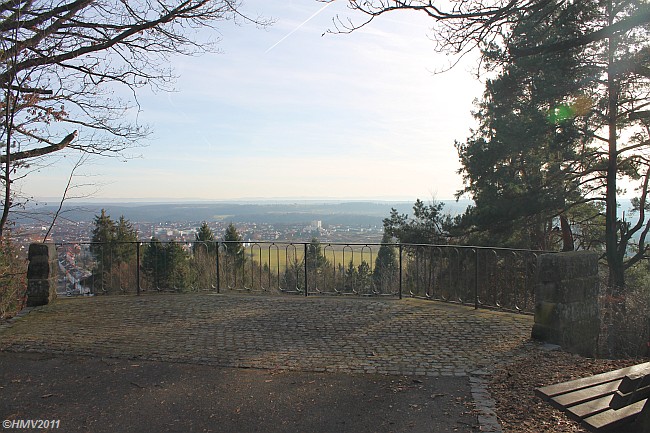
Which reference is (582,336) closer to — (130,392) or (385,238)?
(130,392)

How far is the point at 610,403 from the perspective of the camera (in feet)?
9.86

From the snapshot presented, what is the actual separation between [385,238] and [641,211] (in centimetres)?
1006

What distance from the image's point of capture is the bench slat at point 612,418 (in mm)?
2916

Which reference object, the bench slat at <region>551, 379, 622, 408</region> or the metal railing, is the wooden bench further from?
the metal railing

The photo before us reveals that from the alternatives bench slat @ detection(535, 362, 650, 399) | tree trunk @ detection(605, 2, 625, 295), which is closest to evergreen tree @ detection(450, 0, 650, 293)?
tree trunk @ detection(605, 2, 625, 295)

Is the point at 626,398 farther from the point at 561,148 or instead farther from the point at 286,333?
the point at 561,148

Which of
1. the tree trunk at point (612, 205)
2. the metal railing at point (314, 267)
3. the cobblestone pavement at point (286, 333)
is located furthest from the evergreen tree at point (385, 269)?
the tree trunk at point (612, 205)

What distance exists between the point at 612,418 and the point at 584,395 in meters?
0.32

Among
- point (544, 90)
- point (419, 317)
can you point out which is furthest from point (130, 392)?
point (544, 90)

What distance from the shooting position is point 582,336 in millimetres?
6668

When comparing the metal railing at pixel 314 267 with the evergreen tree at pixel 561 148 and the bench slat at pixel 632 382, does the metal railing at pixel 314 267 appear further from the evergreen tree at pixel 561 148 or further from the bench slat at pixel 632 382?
the bench slat at pixel 632 382

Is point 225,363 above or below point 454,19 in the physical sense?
below

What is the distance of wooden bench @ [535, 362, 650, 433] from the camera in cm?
293

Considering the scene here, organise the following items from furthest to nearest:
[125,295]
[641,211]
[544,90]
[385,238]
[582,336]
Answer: [385,238]
[641,211]
[544,90]
[125,295]
[582,336]
